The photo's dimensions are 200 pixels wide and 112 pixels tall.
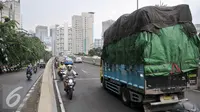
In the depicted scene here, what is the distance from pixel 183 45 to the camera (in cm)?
731

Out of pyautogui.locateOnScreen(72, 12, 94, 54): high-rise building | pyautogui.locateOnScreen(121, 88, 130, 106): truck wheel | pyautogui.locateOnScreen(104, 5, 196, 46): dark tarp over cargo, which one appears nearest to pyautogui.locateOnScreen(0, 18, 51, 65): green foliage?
pyautogui.locateOnScreen(104, 5, 196, 46): dark tarp over cargo

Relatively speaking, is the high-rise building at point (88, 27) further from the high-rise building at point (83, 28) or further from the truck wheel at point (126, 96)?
the truck wheel at point (126, 96)

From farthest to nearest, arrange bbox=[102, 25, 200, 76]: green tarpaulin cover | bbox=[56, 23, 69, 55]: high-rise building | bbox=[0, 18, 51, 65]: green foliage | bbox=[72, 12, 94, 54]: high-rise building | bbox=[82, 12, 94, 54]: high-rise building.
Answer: bbox=[56, 23, 69, 55]: high-rise building
bbox=[72, 12, 94, 54]: high-rise building
bbox=[82, 12, 94, 54]: high-rise building
bbox=[102, 25, 200, 76]: green tarpaulin cover
bbox=[0, 18, 51, 65]: green foliage

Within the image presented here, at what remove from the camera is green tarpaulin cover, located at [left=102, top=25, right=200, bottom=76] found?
680cm

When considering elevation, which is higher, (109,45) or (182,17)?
(182,17)

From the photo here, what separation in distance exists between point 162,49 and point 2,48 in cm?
469

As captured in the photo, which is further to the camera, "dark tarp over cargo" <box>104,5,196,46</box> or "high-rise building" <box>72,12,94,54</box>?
"high-rise building" <box>72,12,94,54</box>

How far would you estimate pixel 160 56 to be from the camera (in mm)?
7004

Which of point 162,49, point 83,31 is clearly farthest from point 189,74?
point 83,31

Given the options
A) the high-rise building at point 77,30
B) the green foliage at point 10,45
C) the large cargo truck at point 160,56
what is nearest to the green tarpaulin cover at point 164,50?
the large cargo truck at point 160,56

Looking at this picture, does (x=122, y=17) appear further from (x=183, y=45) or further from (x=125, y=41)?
(x=183, y=45)

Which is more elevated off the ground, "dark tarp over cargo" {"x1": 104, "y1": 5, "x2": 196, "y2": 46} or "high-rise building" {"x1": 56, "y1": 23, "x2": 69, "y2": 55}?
"high-rise building" {"x1": 56, "y1": 23, "x2": 69, "y2": 55}

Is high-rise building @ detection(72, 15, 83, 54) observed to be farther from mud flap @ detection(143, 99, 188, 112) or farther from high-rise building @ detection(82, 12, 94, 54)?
mud flap @ detection(143, 99, 188, 112)

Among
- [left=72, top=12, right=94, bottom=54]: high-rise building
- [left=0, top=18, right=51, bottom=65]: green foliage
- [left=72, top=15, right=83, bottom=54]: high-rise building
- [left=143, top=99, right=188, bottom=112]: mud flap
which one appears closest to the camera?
[left=0, top=18, right=51, bottom=65]: green foliage
